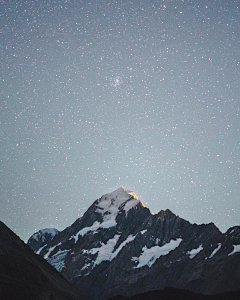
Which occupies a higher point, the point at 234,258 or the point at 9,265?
the point at 234,258

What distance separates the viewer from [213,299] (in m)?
78.9

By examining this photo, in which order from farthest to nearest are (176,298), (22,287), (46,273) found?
(46,273) < (22,287) < (176,298)

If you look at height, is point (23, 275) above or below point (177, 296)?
above

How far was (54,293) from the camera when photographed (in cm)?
13562

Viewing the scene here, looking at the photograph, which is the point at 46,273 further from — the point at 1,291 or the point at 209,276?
the point at 209,276

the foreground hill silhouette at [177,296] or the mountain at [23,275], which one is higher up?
the mountain at [23,275]

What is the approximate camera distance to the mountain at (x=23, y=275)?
379ft

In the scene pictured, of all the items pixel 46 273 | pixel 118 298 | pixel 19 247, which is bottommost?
pixel 118 298

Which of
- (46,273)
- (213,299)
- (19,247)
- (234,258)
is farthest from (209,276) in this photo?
(213,299)

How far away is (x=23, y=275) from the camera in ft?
466

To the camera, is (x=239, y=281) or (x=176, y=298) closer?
(x=176, y=298)

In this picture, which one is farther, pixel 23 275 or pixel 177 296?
pixel 23 275

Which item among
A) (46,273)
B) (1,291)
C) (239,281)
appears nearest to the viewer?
(1,291)

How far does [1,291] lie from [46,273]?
189 ft
